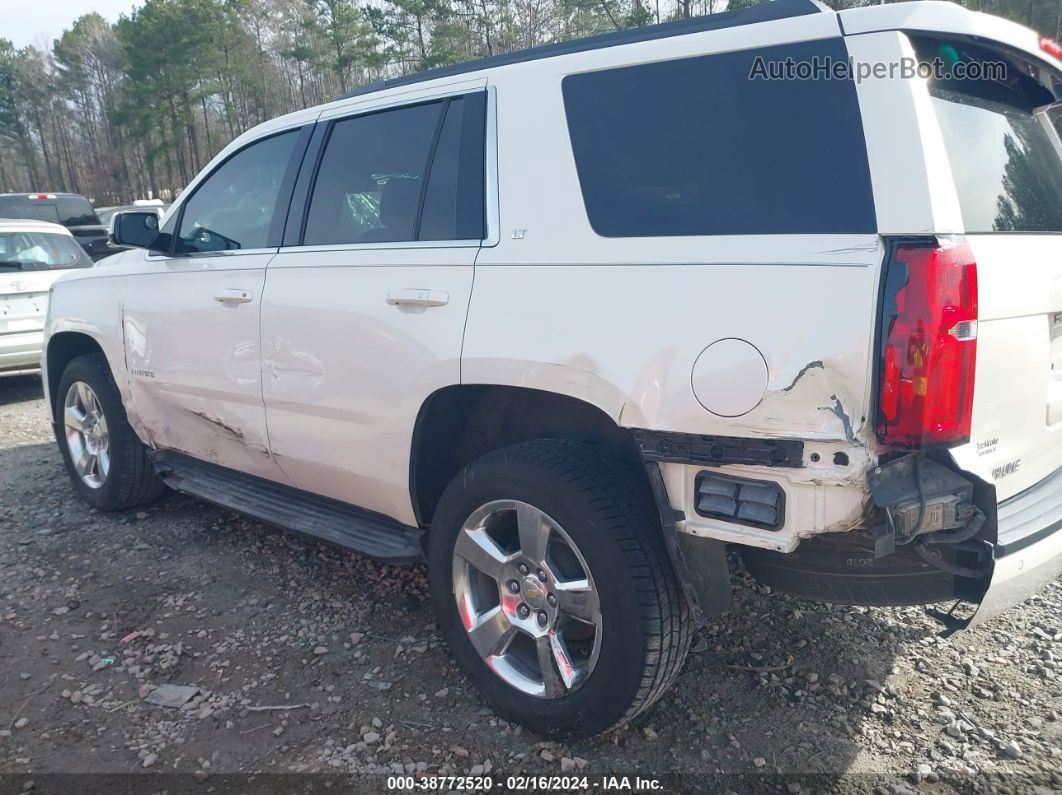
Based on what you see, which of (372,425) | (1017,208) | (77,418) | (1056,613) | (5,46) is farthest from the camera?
(5,46)

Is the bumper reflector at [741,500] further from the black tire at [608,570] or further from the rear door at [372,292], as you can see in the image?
the rear door at [372,292]

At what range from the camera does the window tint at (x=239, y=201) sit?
357cm

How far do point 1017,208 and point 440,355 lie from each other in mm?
1778

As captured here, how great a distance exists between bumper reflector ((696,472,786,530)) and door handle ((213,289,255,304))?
2124 mm

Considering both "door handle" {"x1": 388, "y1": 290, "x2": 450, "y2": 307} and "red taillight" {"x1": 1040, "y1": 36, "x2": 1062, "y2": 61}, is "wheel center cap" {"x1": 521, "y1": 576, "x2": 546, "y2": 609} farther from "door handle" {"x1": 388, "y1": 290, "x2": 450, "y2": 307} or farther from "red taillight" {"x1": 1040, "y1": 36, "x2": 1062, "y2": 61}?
"red taillight" {"x1": 1040, "y1": 36, "x2": 1062, "y2": 61}

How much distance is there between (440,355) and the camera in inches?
103

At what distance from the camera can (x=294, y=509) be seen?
11.4ft

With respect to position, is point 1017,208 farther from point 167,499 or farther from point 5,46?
point 5,46

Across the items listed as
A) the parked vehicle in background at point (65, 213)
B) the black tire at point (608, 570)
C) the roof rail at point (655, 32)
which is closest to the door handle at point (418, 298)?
the black tire at point (608, 570)

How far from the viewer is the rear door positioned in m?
2.70

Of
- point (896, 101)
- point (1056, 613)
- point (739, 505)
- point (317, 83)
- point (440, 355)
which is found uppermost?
point (317, 83)

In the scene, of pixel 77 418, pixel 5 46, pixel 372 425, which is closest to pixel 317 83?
pixel 5 46

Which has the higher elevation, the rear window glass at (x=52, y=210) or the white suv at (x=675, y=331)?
the rear window glass at (x=52, y=210)

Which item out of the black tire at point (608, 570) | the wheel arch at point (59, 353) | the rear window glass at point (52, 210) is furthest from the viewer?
the rear window glass at point (52, 210)
